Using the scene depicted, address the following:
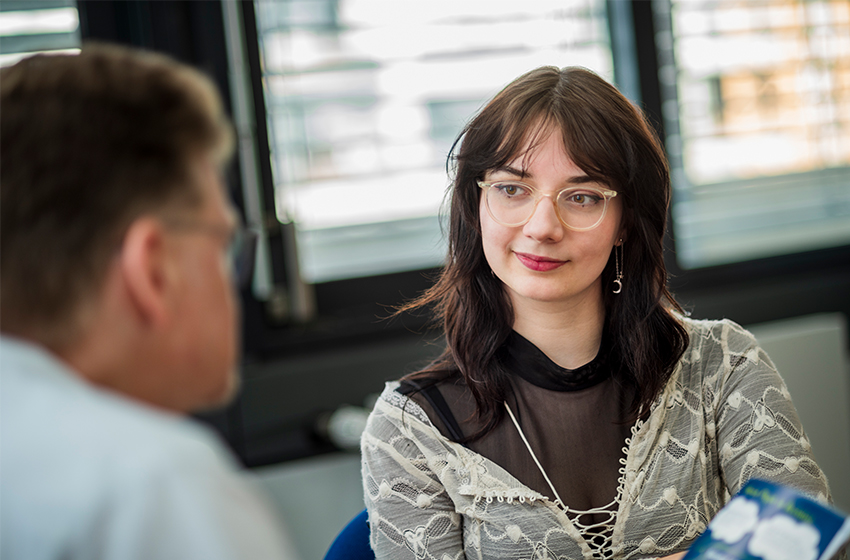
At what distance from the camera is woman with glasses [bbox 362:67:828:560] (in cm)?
127

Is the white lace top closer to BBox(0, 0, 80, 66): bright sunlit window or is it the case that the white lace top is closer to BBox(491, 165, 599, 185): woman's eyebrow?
BBox(491, 165, 599, 185): woman's eyebrow

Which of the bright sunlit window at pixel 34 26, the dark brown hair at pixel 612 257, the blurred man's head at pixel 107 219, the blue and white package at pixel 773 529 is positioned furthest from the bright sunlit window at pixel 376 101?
the blurred man's head at pixel 107 219

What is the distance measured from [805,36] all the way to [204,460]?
119 inches

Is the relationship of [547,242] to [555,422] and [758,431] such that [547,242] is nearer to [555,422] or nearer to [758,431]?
[555,422]

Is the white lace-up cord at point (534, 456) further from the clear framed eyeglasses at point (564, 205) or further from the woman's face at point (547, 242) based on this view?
the clear framed eyeglasses at point (564, 205)

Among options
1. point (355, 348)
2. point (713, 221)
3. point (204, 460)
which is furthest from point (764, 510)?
point (713, 221)

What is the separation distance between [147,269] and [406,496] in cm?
79

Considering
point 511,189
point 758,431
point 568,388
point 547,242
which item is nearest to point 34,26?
point 511,189

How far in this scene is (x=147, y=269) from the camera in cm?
62

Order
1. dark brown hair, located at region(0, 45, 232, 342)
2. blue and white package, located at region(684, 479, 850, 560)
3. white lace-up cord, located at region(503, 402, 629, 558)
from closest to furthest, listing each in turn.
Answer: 1. dark brown hair, located at region(0, 45, 232, 342)
2. blue and white package, located at region(684, 479, 850, 560)
3. white lace-up cord, located at region(503, 402, 629, 558)

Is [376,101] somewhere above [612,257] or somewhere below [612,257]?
above

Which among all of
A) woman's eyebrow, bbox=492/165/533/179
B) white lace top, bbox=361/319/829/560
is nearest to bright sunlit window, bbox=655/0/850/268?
white lace top, bbox=361/319/829/560

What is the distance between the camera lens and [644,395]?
4.41 feet

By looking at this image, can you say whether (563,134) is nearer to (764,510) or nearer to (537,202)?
(537,202)
